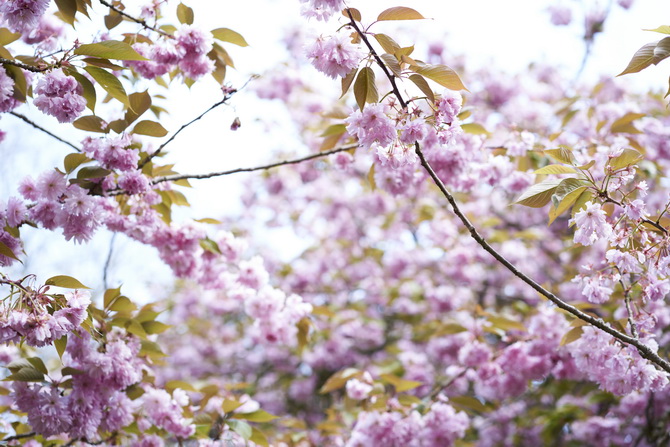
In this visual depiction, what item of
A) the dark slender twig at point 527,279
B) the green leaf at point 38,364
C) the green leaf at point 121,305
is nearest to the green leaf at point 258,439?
the green leaf at point 121,305

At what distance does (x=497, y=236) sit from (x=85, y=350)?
3765 mm

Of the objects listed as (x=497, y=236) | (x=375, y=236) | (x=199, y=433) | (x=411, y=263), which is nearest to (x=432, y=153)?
(x=199, y=433)

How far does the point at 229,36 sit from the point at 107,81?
64 cm

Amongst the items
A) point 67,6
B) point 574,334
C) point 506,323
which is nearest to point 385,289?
point 506,323

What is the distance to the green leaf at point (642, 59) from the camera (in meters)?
1.49

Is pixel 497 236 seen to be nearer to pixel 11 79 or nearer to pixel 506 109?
pixel 506 109

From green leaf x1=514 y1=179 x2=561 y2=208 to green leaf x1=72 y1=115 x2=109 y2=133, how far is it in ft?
4.92

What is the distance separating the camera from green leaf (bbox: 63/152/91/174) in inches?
71.5

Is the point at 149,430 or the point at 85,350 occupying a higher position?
the point at 85,350

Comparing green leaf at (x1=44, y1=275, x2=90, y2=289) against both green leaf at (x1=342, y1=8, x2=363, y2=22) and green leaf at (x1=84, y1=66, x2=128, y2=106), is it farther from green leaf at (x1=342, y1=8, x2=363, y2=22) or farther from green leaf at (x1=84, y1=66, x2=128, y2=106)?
green leaf at (x1=342, y1=8, x2=363, y2=22)

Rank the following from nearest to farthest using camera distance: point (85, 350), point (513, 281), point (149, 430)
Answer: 1. point (85, 350)
2. point (149, 430)
3. point (513, 281)

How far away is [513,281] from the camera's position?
5.82 m

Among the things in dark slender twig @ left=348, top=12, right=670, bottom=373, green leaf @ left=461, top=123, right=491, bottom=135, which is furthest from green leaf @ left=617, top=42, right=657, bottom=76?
green leaf @ left=461, top=123, right=491, bottom=135

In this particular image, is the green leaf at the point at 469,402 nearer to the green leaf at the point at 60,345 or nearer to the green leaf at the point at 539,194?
the green leaf at the point at 539,194
